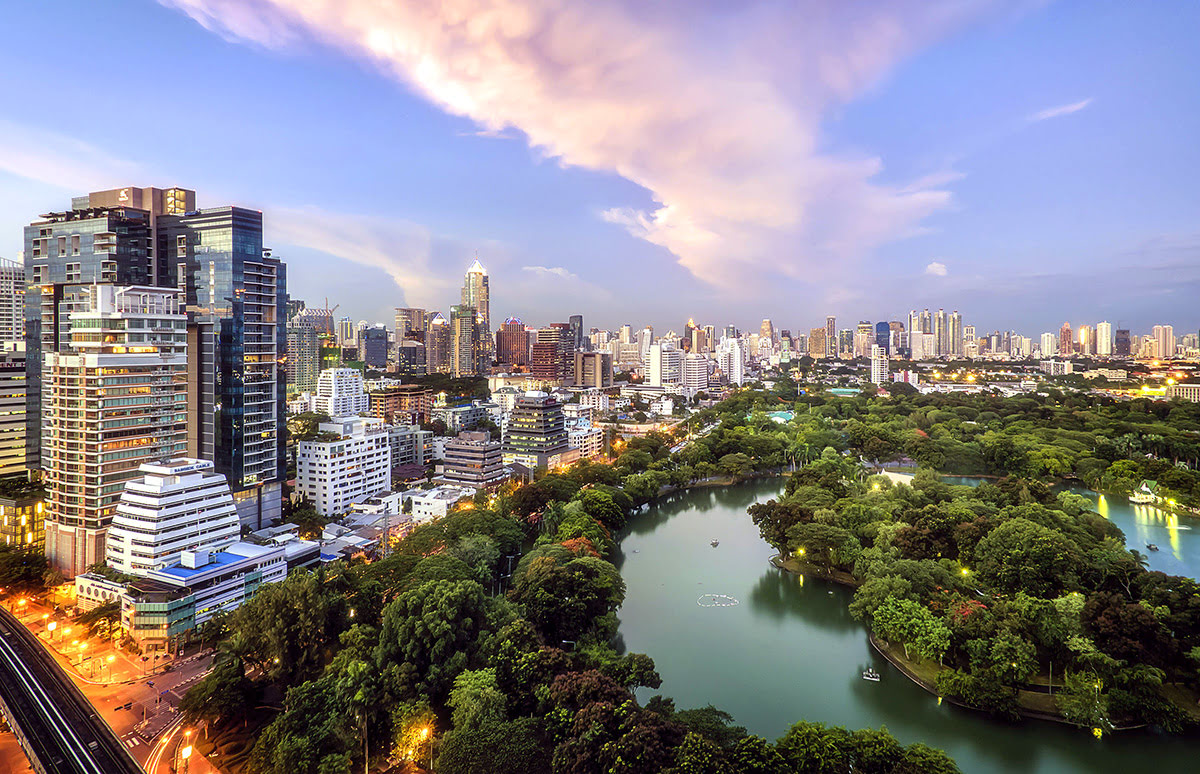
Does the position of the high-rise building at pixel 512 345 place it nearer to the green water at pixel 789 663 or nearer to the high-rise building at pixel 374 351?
the high-rise building at pixel 374 351

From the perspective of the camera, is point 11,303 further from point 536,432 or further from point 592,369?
point 592,369

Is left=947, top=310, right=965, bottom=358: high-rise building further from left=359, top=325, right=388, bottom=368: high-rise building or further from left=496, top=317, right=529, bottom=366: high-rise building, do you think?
left=359, top=325, right=388, bottom=368: high-rise building

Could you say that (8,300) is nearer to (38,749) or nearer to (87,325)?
(87,325)

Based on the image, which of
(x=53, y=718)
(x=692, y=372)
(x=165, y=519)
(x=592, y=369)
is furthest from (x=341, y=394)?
(x=692, y=372)

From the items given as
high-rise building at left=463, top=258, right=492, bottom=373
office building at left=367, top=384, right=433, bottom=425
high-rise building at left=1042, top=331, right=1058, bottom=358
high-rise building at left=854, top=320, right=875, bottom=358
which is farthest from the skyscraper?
high-rise building at left=1042, top=331, right=1058, bottom=358

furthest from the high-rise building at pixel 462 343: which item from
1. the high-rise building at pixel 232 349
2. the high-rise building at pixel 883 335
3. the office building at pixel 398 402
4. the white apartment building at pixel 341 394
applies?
the high-rise building at pixel 883 335

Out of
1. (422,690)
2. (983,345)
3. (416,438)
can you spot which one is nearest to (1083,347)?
(983,345)
